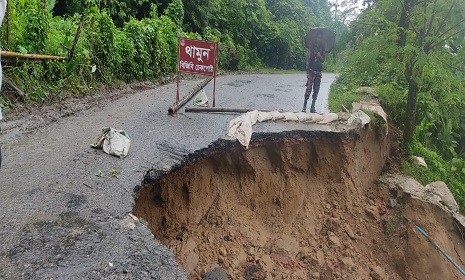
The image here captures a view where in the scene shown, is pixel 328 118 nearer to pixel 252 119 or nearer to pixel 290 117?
pixel 290 117

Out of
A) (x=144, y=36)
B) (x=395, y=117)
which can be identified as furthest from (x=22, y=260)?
(x=144, y=36)

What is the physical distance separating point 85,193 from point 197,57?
4516 millimetres

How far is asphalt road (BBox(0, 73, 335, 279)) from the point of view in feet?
8.88

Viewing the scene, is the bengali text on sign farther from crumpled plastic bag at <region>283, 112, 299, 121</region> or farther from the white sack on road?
crumpled plastic bag at <region>283, 112, 299, 121</region>

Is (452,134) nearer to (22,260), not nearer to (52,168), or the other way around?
(52,168)

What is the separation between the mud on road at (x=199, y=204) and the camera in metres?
2.95

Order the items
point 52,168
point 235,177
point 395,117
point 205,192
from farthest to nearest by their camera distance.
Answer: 1. point 395,117
2. point 235,177
3. point 205,192
4. point 52,168

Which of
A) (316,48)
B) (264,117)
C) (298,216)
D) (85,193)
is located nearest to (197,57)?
(264,117)

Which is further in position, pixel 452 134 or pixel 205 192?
pixel 452 134

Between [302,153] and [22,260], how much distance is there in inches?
179

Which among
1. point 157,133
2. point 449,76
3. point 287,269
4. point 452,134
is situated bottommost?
point 287,269

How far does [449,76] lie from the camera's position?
664cm

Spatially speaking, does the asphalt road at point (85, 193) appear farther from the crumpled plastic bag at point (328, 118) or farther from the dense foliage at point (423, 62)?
the dense foliage at point (423, 62)

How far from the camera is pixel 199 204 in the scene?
4.98 m
